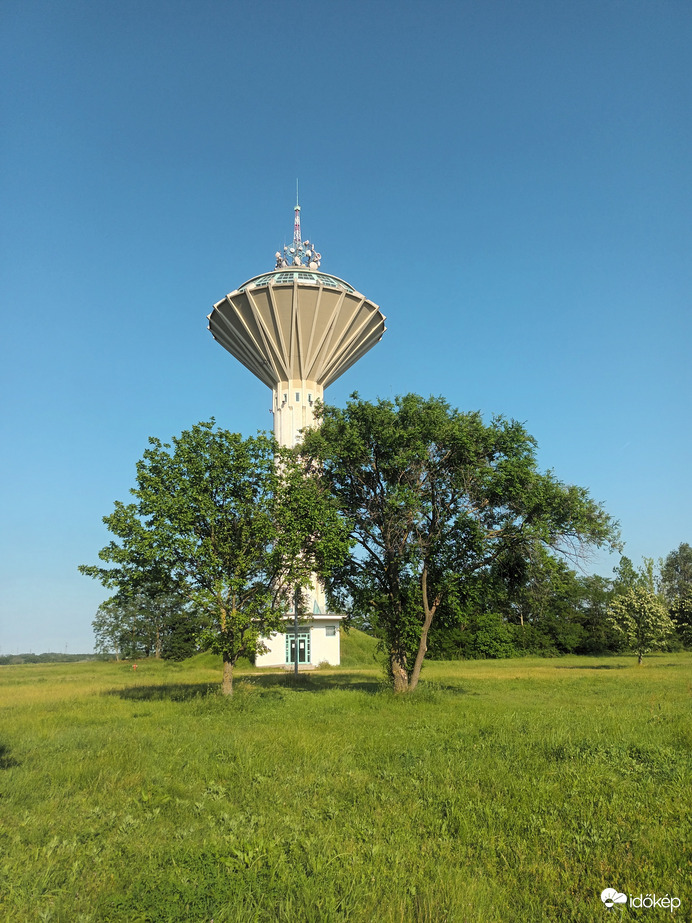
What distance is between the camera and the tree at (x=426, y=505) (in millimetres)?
23859

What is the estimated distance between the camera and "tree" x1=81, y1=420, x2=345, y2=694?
76.9ft

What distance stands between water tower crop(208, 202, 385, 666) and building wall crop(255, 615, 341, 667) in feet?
0.27

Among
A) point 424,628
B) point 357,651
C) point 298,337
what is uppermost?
point 298,337

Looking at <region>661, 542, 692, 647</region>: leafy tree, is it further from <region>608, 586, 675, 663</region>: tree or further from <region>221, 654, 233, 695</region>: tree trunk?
<region>221, 654, 233, 695</region>: tree trunk

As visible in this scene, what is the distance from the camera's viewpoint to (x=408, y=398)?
82.1 ft

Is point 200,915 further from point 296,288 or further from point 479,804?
point 296,288

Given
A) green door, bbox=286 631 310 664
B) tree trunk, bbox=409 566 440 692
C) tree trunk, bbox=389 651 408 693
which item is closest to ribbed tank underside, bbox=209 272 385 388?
green door, bbox=286 631 310 664

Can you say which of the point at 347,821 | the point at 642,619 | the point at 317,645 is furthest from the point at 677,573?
the point at 347,821

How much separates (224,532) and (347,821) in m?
17.7

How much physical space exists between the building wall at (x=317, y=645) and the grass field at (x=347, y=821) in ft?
123

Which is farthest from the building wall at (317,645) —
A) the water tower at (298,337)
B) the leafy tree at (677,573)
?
the leafy tree at (677,573)

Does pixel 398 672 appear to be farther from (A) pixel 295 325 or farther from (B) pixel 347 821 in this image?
(A) pixel 295 325

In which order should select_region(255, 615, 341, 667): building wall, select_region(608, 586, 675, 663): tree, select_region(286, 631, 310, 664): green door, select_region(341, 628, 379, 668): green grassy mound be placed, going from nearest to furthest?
select_region(608, 586, 675, 663): tree < select_region(255, 615, 341, 667): building wall < select_region(286, 631, 310, 664): green door < select_region(341, 628, 379, 668): green grassy mound

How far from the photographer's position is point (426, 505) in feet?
82.4
